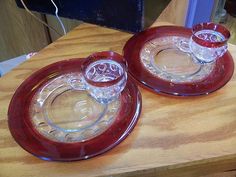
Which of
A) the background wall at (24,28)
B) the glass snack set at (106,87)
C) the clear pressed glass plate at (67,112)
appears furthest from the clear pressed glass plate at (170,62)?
the background wall at (24,28)

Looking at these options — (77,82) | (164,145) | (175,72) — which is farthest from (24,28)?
(164,145)

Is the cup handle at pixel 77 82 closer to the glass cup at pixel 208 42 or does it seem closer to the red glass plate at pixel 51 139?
the red glass plate at pixel 51 139

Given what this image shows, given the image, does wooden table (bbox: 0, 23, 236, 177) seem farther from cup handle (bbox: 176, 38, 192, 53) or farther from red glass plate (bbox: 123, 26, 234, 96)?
cup handle (bbox: 176, 38, 192, 53)

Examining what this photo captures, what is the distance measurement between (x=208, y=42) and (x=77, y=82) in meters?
0.29

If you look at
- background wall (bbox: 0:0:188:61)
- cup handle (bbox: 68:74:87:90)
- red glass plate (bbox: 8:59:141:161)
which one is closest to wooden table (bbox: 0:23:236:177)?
red glass plate (bbox: 8:59:141:161)

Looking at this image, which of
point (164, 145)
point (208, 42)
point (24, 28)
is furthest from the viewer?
point (24, 28)

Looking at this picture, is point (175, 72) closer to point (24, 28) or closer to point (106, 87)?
point (106, 87)

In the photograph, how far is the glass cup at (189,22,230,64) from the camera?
620 mm

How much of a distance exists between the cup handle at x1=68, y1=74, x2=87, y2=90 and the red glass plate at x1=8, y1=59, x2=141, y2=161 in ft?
0.10

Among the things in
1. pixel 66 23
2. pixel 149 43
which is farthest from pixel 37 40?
pixel 149 43

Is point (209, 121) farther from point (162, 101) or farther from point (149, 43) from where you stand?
point (149, 43)

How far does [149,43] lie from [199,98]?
7.5 inches

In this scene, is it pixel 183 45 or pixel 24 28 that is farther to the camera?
pixel 24 28

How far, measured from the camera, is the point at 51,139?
1.69ft
